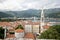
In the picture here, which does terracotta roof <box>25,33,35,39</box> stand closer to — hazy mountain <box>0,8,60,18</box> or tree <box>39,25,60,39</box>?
tree <box>39,25,60,39</box>

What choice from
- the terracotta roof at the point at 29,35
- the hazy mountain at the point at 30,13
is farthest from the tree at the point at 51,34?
the hazy mountain at the point at 30,13

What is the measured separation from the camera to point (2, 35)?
3.93m

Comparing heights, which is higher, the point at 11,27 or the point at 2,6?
the point at 2,6

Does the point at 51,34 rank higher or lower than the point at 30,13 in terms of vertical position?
lower

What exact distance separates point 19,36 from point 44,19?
0.81 meters

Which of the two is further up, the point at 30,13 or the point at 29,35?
the point at 30,13

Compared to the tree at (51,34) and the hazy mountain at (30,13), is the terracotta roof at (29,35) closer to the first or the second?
the tree at (51,34)

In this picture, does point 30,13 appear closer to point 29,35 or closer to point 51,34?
point 29,35

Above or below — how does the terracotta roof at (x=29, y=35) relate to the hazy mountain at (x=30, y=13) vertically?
below

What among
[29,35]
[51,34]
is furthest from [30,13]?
[51,34]

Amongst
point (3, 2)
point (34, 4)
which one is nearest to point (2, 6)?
point (3, 2)

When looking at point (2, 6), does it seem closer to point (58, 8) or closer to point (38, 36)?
point (38, 36)

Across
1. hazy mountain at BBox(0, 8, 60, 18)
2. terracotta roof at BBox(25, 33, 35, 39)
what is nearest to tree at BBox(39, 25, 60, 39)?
terracotta roof at BBox(25, 33, 35, 39)

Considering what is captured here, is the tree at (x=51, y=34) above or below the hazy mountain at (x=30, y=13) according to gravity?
below
